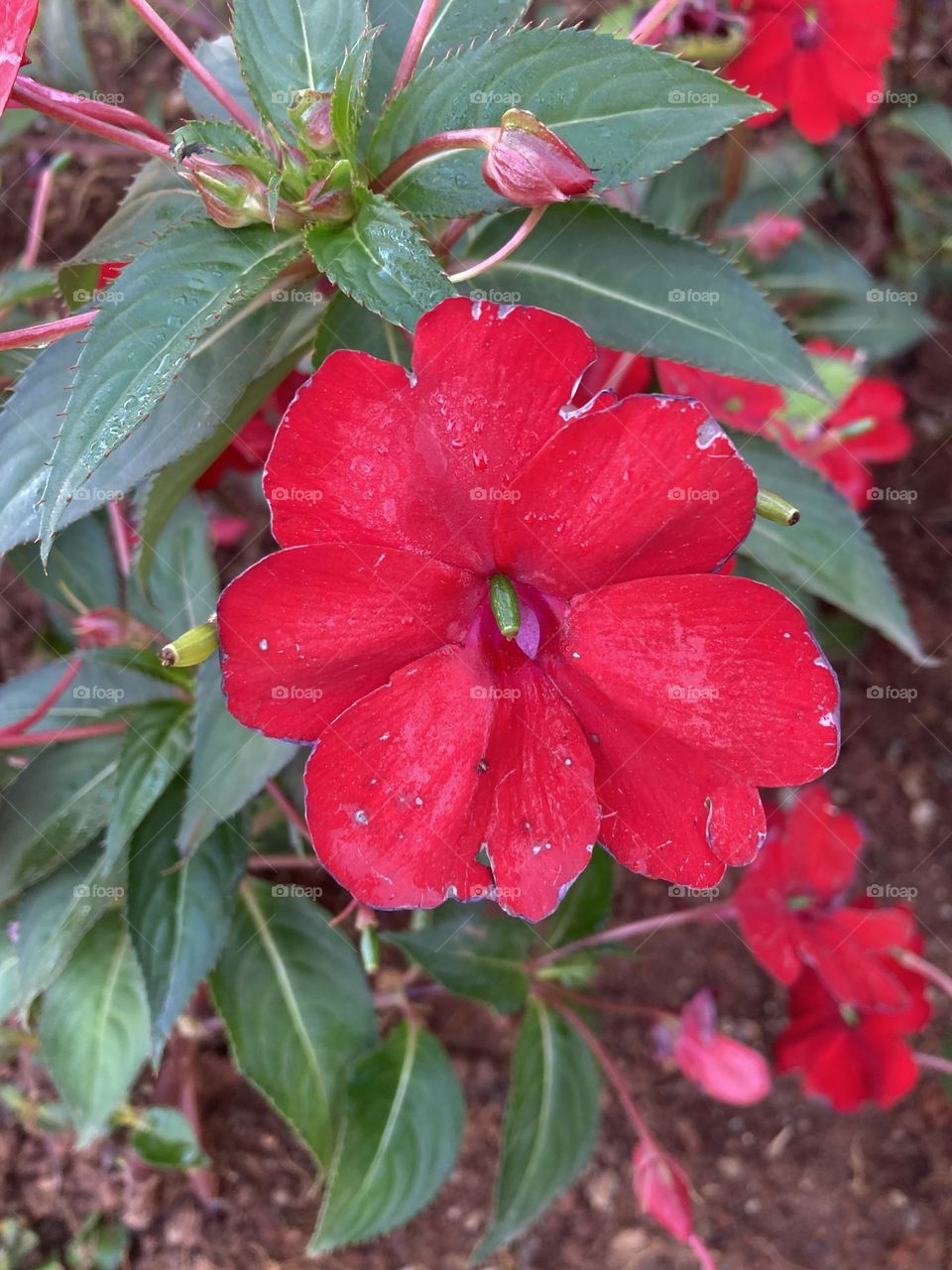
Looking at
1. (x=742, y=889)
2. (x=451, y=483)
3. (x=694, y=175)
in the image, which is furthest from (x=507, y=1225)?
(x=694, y=175)

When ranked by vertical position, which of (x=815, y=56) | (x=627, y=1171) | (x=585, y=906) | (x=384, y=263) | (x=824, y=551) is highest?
(x=384, y=263)

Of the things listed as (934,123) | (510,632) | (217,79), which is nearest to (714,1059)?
(510,632)

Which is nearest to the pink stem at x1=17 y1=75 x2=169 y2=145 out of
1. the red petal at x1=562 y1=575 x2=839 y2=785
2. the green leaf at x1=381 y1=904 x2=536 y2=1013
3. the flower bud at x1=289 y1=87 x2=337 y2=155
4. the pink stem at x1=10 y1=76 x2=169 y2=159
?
the pink stem at x1=10 y1=76 x2=169 y2=159

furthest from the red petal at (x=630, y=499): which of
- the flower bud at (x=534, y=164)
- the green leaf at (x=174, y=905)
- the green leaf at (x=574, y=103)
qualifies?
the green leaf at (x=174, y=905)

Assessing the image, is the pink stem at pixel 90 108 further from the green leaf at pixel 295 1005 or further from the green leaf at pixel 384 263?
the green leaf at pixel 295 1005

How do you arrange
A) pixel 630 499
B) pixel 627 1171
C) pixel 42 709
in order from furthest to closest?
pixel 627 1171 < pixel 42 709 < pixel 630 499

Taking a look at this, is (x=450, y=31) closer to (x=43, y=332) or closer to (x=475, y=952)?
(x=43, y=332)
